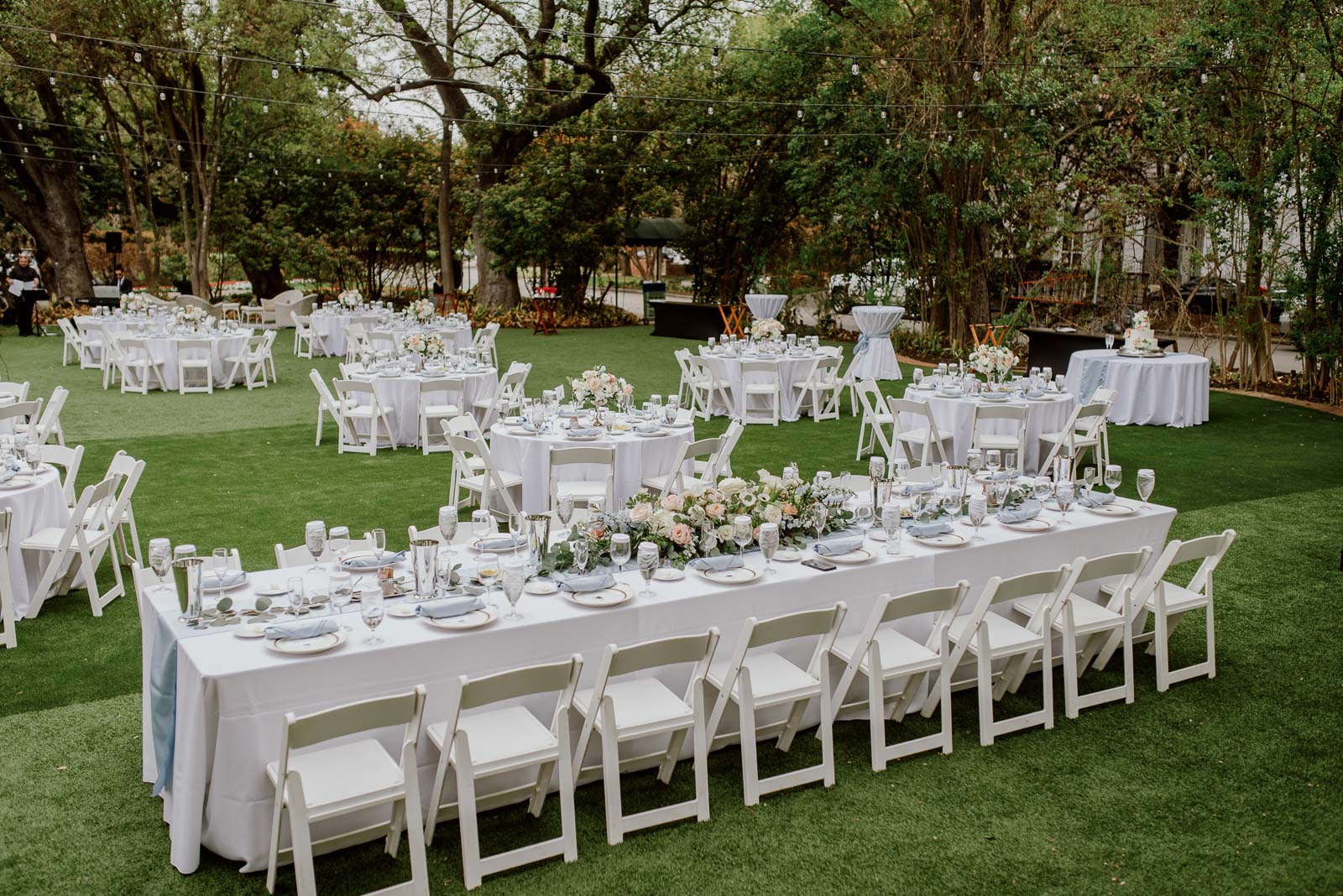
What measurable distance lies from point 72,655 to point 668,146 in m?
20.0

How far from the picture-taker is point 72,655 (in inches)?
212

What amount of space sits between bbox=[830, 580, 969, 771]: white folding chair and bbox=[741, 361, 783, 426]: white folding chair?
299 inches

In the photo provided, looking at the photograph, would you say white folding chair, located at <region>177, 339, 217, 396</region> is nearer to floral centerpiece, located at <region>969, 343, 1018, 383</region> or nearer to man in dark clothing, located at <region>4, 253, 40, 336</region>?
man in dark clothing, located at <region>4, 253, 40, 336</region>

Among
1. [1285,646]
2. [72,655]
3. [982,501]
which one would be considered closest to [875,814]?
[982,501]

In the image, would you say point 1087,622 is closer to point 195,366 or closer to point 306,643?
point 306,643

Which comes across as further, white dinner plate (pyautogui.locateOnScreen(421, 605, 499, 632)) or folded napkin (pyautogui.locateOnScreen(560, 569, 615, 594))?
folded napkin (pyautogui.locateOnScreen(560, 569, 615, 594))

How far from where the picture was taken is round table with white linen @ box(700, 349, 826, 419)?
1234cm

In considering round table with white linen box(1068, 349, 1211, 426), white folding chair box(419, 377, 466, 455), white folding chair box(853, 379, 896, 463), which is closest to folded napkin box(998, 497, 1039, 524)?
white folding chair box(853, 379, 896, 463)

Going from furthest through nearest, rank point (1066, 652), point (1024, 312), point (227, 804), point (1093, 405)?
1. point (1024, 312)
2. point (1093, 405)
3. point (1066, 652)
4. point (227, 804)

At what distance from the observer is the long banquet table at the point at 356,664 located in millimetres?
3455

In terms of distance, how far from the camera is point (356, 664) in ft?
11.8

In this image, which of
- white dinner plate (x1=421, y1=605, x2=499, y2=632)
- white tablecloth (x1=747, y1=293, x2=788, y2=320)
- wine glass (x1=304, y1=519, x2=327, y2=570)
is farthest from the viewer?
white tablecloth (x1=747, y1=293, x2=788, y2=320)

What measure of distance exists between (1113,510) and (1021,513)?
1.76ft

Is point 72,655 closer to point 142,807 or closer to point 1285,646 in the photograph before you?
point 142,807
